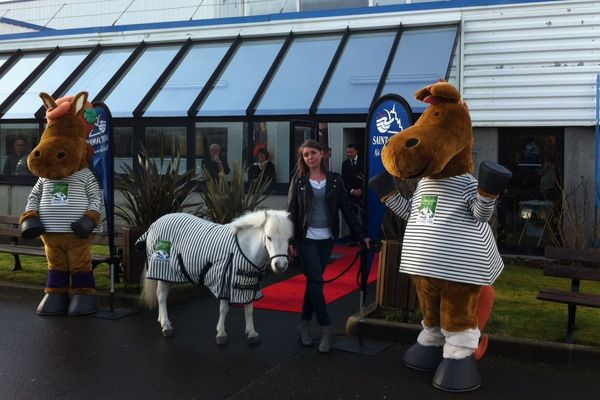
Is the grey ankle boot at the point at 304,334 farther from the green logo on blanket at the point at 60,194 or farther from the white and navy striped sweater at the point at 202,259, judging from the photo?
the green logo on blanket at the point at 60,194

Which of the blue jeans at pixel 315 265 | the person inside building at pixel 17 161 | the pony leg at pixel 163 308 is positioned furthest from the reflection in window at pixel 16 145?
the blue jeans at pixel 315 265

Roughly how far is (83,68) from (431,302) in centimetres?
1129

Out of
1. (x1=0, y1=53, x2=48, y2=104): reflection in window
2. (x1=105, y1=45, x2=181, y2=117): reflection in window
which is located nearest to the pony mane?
(x1=105, y1=45, x2=181, y2=117): reflection in window

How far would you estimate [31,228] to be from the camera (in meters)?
6.75

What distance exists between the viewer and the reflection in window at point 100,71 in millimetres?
13195

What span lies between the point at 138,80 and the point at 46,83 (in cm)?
233

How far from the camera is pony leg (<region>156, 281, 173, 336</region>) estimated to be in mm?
6156

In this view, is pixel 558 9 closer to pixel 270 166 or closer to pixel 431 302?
pixel 270 166

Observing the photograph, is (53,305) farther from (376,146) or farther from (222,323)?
(376,146)

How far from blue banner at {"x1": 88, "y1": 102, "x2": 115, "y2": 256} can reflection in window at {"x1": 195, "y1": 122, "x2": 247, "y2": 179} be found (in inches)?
208

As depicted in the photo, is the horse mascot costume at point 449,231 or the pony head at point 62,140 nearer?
the horse mascot costume at point 449,231

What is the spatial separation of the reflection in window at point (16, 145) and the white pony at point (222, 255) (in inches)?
367

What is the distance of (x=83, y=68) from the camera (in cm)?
1394

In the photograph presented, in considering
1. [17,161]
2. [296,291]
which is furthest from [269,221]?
[17,161]
